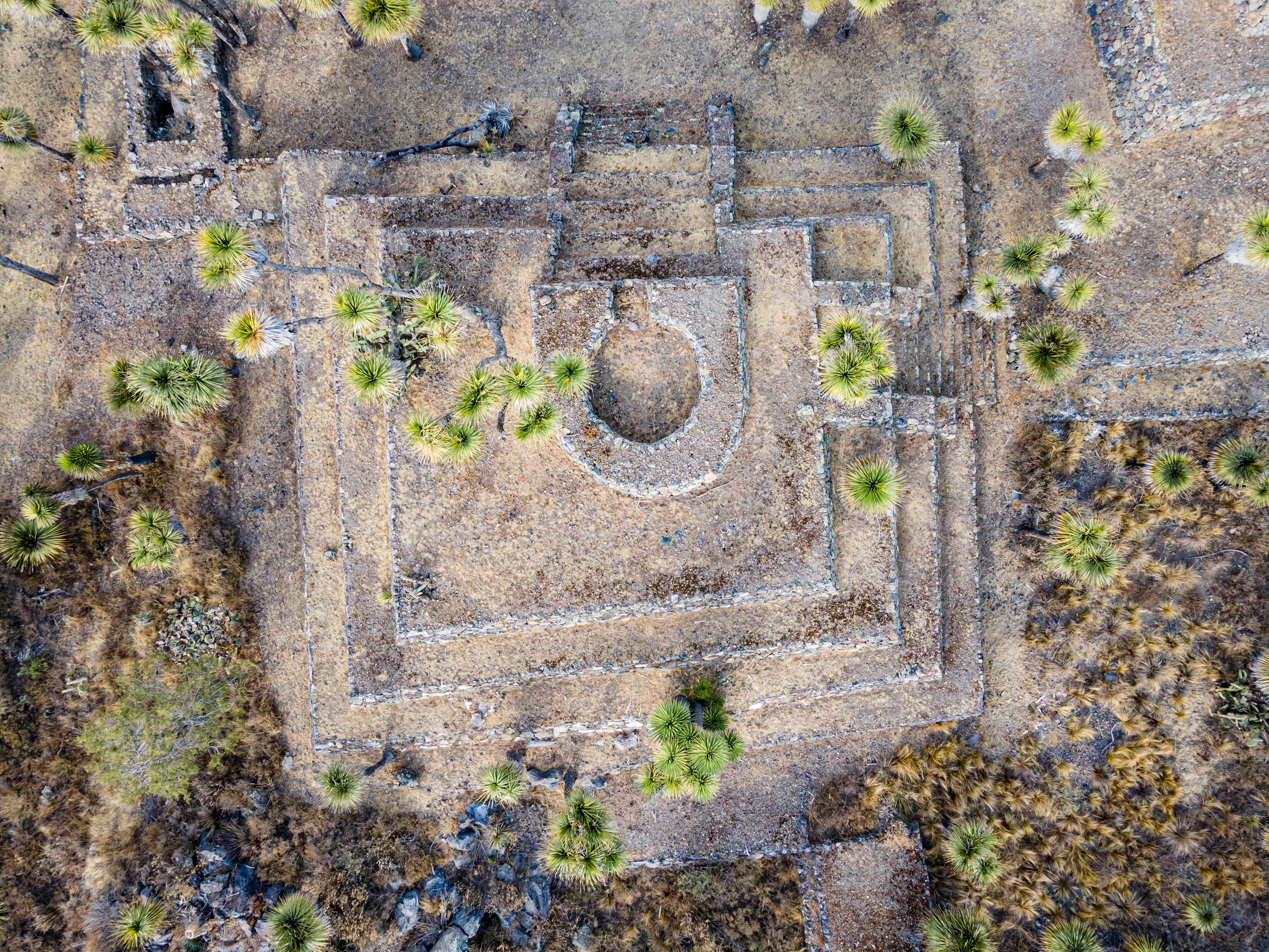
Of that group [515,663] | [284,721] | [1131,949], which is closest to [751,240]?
[515,663]

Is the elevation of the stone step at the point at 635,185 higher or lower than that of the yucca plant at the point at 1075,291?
higher

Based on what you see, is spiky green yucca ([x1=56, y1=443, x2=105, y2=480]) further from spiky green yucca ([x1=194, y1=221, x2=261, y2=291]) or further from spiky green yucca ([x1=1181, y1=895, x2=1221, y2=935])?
spiky green yucca ([x1=1181, y1=895, x2=1221, y2=935])

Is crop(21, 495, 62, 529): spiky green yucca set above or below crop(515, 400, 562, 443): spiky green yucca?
below

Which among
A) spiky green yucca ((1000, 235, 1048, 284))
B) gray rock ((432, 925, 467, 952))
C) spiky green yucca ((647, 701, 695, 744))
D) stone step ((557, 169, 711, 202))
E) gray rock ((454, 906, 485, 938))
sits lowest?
gray rock ((432, 925, 467, 952))

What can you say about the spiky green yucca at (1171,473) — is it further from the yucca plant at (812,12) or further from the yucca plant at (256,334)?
the yucca plant at (256,334)

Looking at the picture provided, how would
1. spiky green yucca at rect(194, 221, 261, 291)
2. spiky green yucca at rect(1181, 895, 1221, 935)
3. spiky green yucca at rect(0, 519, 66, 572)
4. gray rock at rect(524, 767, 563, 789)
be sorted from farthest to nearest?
1. gray rock at rect(524, 767, 563, 789)
2. spiky green yucca at rect(1181, 895, 1221, 935)
3. spiky green yucca at rect(0, 519, 66, 572)
4. spiky green yucca at rect(194, 221, 261, 291)

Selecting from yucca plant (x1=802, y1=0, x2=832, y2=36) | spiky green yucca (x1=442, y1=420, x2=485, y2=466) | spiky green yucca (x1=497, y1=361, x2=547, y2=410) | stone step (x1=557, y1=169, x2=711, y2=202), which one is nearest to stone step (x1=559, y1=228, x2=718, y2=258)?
stone step (x1=557, y1=169, x2=711, y2=202)

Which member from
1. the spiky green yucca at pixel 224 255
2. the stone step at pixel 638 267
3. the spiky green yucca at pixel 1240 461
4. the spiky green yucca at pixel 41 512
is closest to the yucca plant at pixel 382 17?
the spiky green yucca at pixel 224 255

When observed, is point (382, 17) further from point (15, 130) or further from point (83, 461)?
point (83, 461)
